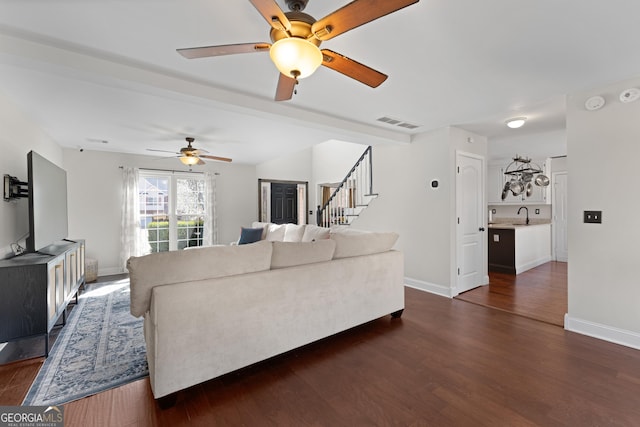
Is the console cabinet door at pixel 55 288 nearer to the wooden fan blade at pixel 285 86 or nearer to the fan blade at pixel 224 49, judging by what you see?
the fan blade at pixel 224 49

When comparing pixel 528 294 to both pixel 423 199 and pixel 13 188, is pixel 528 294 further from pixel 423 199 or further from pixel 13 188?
pixel 13 188

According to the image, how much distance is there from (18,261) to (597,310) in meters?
5.43

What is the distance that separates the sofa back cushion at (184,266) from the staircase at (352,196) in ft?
11.0

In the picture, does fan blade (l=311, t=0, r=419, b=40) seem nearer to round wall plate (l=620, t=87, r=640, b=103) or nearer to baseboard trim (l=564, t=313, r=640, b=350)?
round wall plate (l=620, t=87, r=640, b=103)

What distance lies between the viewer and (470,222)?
169 inches

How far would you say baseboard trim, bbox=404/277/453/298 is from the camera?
4039mm

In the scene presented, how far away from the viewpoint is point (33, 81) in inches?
102

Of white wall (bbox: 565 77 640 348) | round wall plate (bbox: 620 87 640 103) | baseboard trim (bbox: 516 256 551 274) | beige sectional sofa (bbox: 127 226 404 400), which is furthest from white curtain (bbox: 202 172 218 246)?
round wall plate (bbox: 620 87 640 103)

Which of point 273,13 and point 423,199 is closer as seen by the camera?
point 273,13

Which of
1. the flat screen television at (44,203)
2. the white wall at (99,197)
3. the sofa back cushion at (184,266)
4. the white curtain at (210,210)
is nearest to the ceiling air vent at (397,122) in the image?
the sofa back cushion at (184,266)

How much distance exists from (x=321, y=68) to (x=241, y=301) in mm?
1981

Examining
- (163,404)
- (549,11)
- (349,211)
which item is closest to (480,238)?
(349,211)

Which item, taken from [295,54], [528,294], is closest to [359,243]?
[295,54]

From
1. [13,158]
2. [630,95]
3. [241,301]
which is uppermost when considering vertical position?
[630,95]
